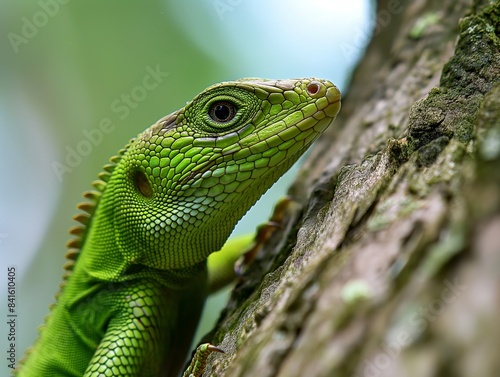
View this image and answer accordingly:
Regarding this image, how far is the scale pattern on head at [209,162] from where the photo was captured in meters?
3.74

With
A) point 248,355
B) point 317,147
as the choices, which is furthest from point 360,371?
point 317,147

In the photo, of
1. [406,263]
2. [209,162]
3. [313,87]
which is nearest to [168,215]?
[209,162]

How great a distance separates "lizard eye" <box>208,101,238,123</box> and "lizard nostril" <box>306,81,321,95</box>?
0.56 metres

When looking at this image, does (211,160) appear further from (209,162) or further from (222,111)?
(222,111)

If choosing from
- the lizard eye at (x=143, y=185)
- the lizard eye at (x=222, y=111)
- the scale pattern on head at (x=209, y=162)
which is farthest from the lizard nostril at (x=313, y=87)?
the lizard eye at (x=143, y=185)

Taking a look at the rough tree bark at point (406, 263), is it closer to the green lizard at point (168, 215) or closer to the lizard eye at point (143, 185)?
the green lizard at point (168, 215)

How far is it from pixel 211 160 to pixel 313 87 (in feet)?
3.00

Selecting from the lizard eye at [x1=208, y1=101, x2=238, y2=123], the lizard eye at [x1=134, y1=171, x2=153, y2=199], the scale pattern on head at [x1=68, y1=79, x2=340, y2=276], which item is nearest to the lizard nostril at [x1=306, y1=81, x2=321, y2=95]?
the scale pattern on head at [x1=68, y1=79, x2=340, y2=276]

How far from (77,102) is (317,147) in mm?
6933

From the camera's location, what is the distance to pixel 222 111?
393 centimetres

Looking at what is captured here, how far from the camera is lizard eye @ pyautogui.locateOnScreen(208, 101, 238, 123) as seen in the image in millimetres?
3898

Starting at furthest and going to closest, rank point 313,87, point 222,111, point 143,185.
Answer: point 143,185, point 222,111, point 313,87

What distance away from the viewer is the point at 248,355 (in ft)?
7.54

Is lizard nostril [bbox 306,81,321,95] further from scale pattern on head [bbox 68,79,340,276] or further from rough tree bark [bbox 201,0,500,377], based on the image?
rough tree bark [bbox 201,0,500,377]
